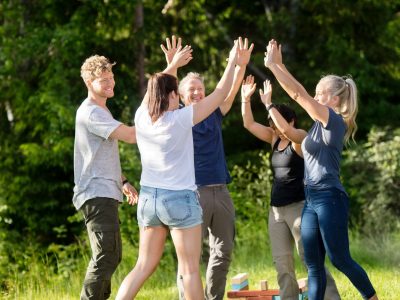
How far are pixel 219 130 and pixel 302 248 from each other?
1008 millimetres

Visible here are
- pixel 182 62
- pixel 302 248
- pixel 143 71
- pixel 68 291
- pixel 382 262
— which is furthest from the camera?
pixel 143 71

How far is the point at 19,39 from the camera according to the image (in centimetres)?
1343

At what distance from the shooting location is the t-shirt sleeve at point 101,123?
17.9ft

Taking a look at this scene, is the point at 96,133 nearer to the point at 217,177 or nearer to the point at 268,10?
the point at 217,177

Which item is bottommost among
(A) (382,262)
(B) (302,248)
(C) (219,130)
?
(A) (382,262)

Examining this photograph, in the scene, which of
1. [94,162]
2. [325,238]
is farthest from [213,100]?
[325,238]

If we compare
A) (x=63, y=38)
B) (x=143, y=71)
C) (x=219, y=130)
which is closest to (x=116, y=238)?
(x=219, y=130)

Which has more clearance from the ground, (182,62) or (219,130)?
(182,62)

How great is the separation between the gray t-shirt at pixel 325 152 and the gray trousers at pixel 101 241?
4.23 feet

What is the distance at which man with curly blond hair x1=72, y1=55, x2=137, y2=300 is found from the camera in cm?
556

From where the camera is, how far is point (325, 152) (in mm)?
5520

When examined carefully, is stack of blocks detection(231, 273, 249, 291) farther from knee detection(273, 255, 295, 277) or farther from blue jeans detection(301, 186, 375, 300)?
blue jeans detection(301, 186, 375, 300)

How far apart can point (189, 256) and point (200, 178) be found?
38.3 inches

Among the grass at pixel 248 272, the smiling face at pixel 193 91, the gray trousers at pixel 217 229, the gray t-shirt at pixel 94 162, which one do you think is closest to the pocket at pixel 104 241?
the gray t-shirt at pixel 94 162
